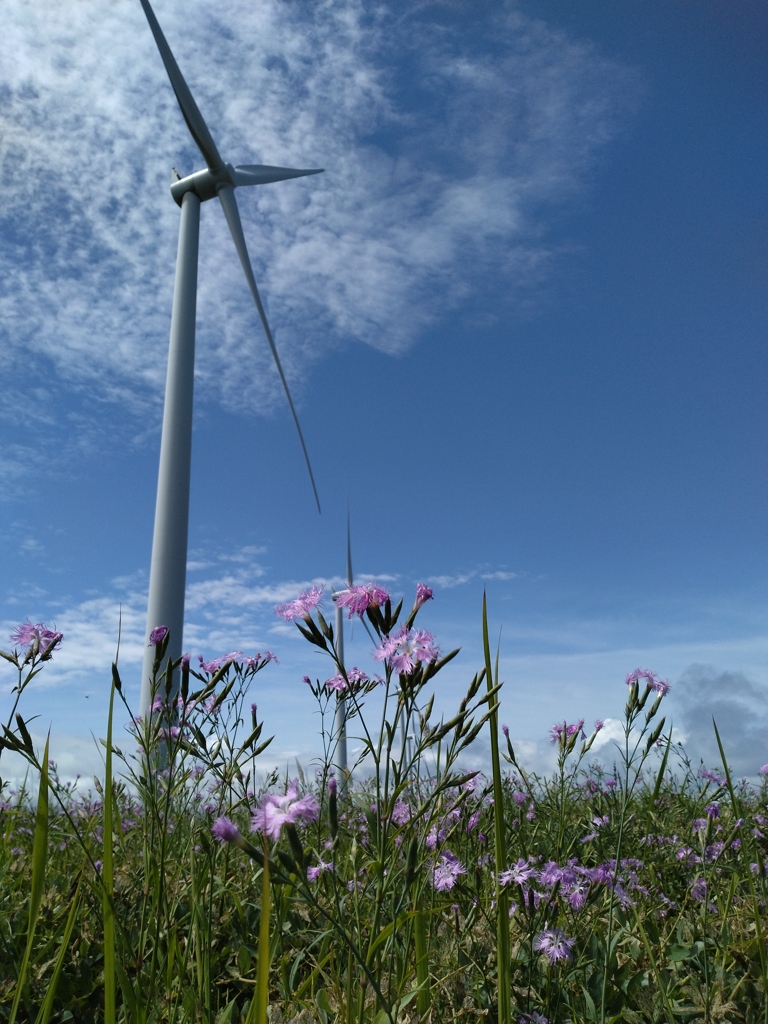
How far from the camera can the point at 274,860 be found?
6.35ft

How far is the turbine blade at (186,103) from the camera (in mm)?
17172

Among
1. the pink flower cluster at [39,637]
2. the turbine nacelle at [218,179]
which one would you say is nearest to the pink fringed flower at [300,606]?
the pink flower cluster at [39,637]

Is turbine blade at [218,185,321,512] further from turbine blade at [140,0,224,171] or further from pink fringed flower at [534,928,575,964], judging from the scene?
pink fringed flower at [534,928,575,964]

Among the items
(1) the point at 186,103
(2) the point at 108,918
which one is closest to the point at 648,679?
(2) the point at 108,918

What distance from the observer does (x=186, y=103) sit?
60.1 ft

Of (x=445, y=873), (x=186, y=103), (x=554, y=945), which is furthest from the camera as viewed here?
(x=186, y=103)

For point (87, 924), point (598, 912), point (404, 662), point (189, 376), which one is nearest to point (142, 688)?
point (189, 376)

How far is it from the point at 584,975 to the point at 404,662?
77.7 inches

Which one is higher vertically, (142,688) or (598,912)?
(142,688)

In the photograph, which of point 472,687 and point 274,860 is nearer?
point 274,860

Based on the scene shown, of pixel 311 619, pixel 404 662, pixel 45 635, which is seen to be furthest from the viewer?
pixel 45 635

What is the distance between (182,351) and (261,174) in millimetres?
7836

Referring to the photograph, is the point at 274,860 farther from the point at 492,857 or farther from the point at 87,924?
the point at 492,857

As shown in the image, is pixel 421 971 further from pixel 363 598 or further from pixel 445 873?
pixel 363 598
